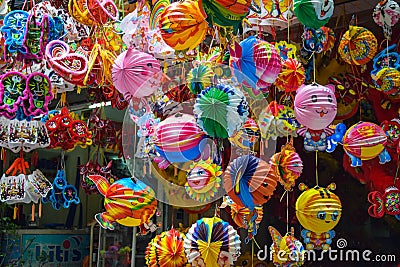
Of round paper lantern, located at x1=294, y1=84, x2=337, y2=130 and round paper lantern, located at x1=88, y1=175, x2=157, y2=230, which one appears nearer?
round paper lantern, located at x1=88, y1=175, x2=157, y2=230

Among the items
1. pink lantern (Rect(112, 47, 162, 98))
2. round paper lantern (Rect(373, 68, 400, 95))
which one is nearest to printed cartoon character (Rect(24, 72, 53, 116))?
pink lantern (Rect(112, 47, 162, 98))

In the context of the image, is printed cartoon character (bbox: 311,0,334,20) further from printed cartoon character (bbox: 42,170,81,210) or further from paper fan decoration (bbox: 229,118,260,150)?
printed cartoon character (bbox: 42,170,81,210)

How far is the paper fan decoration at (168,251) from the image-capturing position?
2.22 meters

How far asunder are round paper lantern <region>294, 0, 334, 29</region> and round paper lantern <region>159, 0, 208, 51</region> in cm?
46

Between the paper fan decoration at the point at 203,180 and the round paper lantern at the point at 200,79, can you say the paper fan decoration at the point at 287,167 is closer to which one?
the paper fan decoration at the point at 203,180

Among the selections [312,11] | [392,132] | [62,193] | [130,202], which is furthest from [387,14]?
[62,193]

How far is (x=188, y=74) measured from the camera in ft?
6.41

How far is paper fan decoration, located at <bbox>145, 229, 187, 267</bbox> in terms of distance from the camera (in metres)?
2.22

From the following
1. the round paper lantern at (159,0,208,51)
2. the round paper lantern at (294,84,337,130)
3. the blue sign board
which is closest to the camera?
the round paper lantern at (159,0,208,51)

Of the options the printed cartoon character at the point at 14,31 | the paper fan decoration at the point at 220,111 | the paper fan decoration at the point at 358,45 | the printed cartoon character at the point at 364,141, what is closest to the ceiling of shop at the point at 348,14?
the paper fan decoration at the point at 358,45

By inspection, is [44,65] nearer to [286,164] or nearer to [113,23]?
[113,23]

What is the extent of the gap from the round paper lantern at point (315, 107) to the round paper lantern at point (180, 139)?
62 centimetres

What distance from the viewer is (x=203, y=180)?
6.56ft

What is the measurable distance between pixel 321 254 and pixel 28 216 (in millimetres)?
2641
